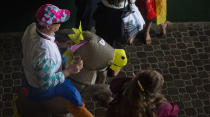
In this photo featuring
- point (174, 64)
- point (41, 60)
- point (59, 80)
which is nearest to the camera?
point (41, 60)

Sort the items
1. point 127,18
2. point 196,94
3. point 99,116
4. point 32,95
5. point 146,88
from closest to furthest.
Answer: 1. point 146,88
2. point 32,95
3. point 127,18
4. point 99,116
5. point 196,94

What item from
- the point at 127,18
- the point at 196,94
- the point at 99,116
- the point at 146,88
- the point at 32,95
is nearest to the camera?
the point at 146,88

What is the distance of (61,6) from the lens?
4559 mm

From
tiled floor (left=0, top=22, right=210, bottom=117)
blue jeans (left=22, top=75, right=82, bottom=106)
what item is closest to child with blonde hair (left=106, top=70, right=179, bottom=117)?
blue jeans (left=22, top=75, right=82, bottom=106)

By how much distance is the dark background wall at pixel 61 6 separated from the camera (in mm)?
4473

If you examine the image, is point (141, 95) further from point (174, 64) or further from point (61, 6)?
point (61, 6)

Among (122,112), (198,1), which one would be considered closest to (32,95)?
(122,112)

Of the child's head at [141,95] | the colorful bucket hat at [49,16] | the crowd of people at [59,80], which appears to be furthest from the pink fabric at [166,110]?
the colorful bucket hat at [49,16]

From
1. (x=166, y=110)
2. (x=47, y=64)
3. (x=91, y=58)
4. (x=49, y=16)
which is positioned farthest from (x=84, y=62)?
(x=166, y=110)

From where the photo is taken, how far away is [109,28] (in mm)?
3504

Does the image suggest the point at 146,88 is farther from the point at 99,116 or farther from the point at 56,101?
the point at 99,116

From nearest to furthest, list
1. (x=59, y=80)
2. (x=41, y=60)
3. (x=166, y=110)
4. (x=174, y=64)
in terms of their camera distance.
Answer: (x=41, y=60), (x=59, y=80), (x=166, y=110), (x=174, y=64)

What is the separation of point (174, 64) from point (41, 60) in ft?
8.38

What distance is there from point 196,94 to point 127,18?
1632mm
